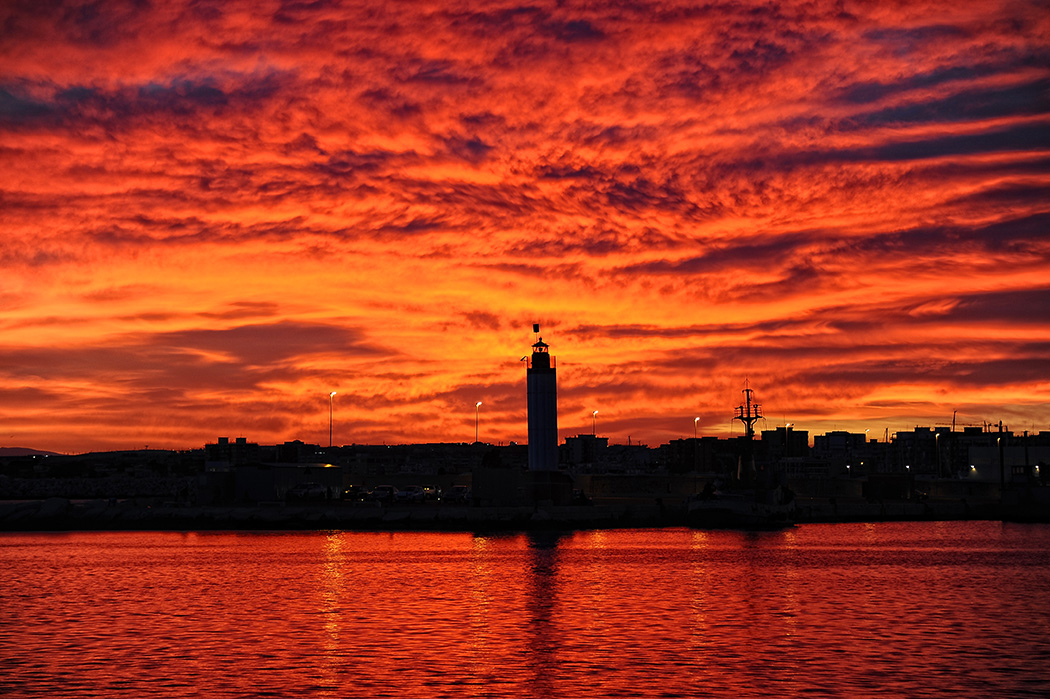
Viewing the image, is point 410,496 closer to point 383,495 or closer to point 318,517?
point 383,495

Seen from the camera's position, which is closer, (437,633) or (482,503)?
(437,633)

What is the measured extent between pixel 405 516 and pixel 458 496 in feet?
51.2

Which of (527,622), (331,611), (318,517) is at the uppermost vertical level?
(318,517)

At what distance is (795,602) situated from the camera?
2092 inches

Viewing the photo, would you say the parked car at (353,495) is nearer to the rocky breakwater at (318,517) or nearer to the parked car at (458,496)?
the rocky breakwater at (318,517)

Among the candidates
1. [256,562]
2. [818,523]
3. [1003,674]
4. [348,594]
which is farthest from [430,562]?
[818,523]

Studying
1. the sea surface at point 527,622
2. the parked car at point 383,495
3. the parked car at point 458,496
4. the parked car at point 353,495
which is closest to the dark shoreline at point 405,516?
the parked car at point 383,495

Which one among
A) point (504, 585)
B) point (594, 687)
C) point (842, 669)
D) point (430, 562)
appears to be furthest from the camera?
point (430, 562)

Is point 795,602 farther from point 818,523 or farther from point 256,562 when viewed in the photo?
point 818,523

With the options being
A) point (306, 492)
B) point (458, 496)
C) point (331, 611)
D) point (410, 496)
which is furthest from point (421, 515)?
point (331, 611)

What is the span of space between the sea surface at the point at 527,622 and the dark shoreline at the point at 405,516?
697 inches

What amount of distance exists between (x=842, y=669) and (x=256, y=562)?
49.5 meters

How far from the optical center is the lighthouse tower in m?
109

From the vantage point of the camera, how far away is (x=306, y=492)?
120 meters
